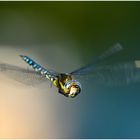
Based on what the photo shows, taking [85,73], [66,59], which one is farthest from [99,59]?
[66,59]

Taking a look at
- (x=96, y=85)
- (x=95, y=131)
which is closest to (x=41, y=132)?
(x=95, y=131)

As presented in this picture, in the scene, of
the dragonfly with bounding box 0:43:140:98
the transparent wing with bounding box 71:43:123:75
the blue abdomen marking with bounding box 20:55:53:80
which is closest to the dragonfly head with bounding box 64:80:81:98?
the dragonfly with bounding box 0:43:140:98

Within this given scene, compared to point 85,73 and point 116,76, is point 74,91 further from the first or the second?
point 116,76

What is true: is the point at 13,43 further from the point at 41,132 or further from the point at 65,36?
the point at 41,132

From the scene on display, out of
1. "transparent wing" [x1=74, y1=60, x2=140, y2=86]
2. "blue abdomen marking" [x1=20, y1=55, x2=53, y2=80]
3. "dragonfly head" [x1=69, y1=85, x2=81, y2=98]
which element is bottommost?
"dragonfly head" [x1=69, y1=85, x2=81, y2=98]

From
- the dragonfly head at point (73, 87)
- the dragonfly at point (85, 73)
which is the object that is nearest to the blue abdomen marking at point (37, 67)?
the dragonfly at point (85, 73)

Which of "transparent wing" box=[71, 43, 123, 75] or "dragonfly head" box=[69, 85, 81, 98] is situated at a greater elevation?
"transparent wing" box=[71, 43, 123, 75]

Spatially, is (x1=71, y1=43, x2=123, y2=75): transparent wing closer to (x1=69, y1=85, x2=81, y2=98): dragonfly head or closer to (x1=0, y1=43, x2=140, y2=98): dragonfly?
(x1=0, y1=43, x2=140, y2=98): dragonfly
